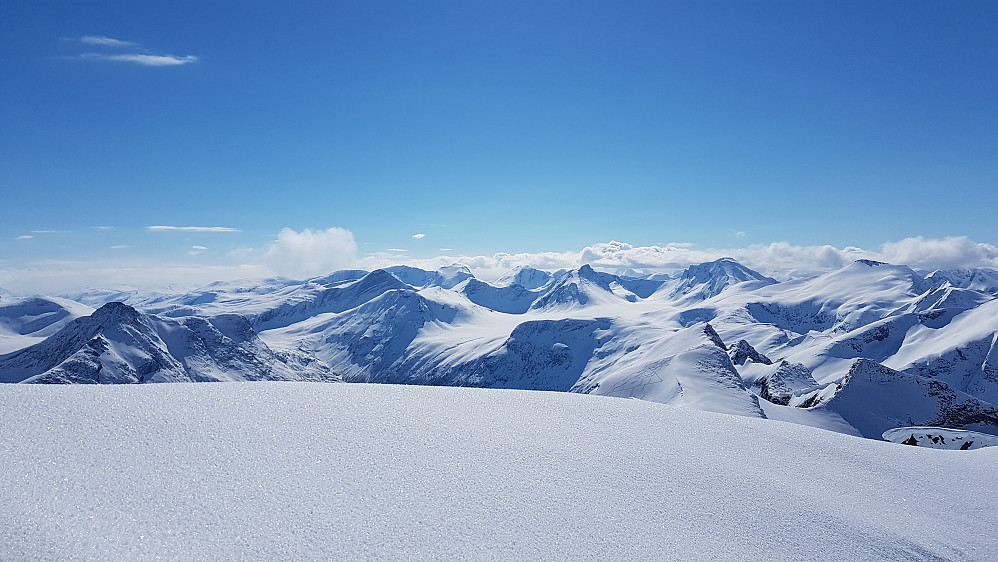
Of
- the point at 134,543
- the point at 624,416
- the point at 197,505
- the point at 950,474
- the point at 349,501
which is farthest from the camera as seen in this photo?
the point at 624,416

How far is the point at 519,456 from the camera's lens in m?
7.41

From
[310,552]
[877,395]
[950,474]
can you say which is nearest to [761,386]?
[877,395]

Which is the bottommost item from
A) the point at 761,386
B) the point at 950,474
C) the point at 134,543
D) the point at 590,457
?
the point at 761,386

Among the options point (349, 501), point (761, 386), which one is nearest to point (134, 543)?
point (349, 501)

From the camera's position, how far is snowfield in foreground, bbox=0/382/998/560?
5008mm

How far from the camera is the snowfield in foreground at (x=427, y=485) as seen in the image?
5008mm

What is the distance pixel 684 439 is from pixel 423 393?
5364mm

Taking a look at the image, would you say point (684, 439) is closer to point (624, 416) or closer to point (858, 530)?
point (624, 416)

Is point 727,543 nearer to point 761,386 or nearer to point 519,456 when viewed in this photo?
point 519,456

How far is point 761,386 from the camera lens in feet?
452

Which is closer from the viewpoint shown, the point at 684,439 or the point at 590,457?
the point at 590,457

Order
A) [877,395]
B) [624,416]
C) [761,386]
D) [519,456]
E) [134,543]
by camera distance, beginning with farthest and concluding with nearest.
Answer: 1. [761,386]
2. [877,395]
3. [624,416]
4. [519,456]
5. [134,543]

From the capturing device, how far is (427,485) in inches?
247

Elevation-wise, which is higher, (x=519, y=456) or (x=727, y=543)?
(x=519, y=456)
